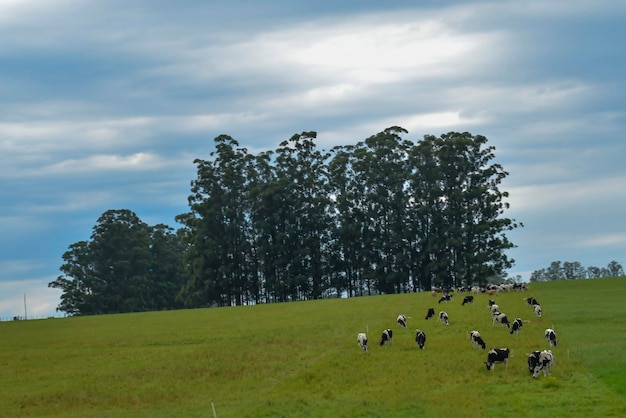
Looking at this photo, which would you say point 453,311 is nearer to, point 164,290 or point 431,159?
point 431,159

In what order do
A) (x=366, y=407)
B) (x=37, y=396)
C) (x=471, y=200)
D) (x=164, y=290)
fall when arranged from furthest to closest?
(x=164, y=290) < (x=471, y=200) < (x=37, y=396) < (x=366, y=407)

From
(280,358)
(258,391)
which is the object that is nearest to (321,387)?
(258,391)

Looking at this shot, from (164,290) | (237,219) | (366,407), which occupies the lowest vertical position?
(366,407)

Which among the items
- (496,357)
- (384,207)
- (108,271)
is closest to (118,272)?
(108,271)

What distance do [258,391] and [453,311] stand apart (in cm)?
2693

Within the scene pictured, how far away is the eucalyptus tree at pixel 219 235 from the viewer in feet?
→ 391

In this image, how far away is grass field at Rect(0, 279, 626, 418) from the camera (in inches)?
1132

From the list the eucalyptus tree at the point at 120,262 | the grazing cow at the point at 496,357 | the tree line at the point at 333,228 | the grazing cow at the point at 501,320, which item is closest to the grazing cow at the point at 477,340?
the grazing cow at the point at 496,357

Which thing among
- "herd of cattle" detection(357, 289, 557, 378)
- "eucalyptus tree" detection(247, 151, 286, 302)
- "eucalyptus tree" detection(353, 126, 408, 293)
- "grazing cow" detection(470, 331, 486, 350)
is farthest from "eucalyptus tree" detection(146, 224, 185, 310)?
"grazing cow" detection(470, 331, 486, 350)

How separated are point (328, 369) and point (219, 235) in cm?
8618

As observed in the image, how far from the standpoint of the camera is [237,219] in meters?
124

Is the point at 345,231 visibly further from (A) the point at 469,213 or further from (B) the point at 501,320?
(B) the point at 501,320

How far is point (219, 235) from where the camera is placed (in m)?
121

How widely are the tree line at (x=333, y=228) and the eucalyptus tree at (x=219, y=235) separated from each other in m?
0.18
